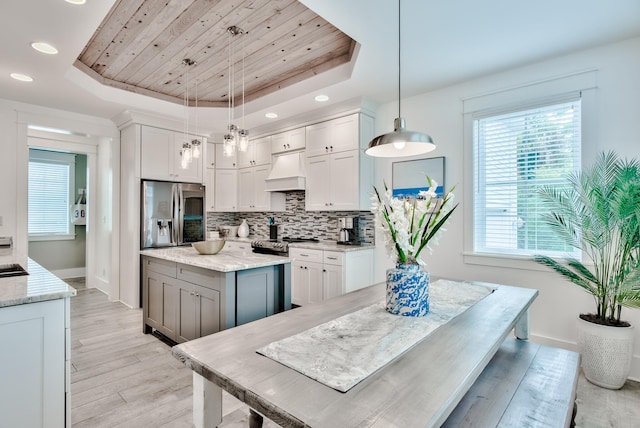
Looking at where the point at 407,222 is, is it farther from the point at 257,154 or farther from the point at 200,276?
the point at 257,154

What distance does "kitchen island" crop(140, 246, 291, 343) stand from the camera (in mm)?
2414

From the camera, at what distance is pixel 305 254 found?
413 centimetres

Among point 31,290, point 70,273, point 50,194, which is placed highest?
point 50,194

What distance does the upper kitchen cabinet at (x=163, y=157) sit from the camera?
450 cm

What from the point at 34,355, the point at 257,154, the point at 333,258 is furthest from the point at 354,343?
the point at 257,154

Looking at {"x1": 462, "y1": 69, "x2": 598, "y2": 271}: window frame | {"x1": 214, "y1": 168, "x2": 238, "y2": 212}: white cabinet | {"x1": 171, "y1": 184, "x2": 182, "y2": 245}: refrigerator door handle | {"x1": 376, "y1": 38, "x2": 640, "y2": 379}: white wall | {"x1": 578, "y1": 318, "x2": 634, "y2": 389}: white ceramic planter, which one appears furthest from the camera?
{"x1": 214, "y1": 168, "x2": 238, "y2": 212}: white cabinet

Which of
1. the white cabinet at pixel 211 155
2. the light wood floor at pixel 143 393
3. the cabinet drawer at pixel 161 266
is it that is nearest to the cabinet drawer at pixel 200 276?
the cabinet drawer at pixel 161 266

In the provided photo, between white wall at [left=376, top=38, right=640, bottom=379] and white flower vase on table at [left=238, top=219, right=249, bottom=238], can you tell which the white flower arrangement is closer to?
white wall at [left=376, top=38, right=640, bottom=379]

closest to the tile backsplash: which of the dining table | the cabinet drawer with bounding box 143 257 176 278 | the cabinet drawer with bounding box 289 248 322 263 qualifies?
the cabinet drawer with bounding box 289 248 322 263

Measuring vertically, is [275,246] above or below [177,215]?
below

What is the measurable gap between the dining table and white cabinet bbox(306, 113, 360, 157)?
2848 mm

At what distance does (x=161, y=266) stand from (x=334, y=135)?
8.42 feet

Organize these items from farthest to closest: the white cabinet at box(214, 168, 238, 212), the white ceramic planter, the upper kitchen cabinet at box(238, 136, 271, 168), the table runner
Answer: the white cabinet at box(214, 168, 238, 212) < the upper kitchen cabinet at box(238, 136, 271, 168) < the white ceramic planter < the table runner

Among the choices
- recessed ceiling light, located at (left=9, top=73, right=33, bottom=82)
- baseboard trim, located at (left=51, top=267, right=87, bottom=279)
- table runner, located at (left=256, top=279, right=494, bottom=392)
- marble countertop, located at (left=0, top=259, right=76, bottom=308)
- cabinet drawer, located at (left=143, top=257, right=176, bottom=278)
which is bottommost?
baseboard trim, located at (left=51, top=267, right=87, bottom=279)
